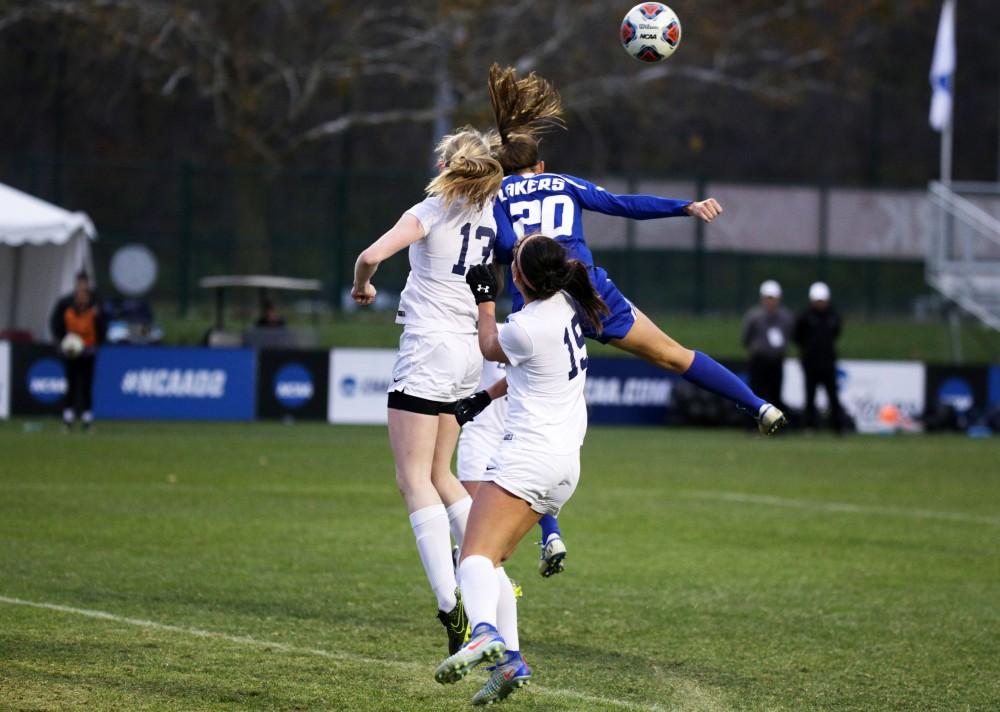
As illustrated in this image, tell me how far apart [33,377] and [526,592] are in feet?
46.3

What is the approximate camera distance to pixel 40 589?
27.9 feet

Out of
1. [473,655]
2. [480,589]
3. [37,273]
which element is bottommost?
[473,655]

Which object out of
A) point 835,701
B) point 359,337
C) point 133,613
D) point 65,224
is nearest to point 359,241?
point 359,337

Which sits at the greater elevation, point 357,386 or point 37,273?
point 37,273

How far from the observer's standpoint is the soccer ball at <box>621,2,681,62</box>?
8539 millimetres

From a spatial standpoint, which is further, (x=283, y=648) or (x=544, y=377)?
(x=283, y=648)

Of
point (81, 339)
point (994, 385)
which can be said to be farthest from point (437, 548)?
point (994, 385)

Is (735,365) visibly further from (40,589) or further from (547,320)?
(547,320)

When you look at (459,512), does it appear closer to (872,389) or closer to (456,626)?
(456,626)

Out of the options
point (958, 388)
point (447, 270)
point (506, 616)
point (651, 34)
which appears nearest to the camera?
point (506, 616)

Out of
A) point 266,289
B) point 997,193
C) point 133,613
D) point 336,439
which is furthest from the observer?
point 997,193

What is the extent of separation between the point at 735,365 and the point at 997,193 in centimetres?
913

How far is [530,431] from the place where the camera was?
19.8ft

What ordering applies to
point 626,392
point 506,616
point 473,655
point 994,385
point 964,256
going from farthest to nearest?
point 964,256
point 994,385
point 626,392
point 506,616
point 473,655
